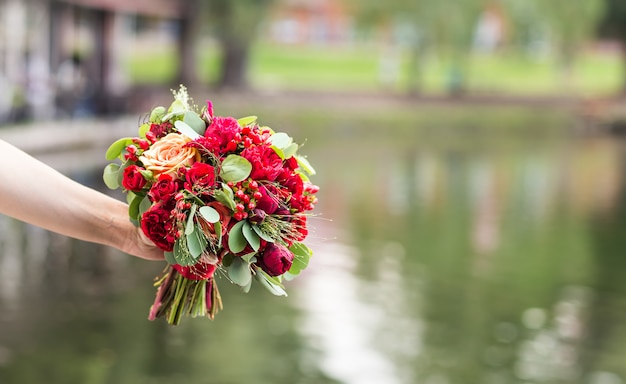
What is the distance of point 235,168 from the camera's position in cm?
234

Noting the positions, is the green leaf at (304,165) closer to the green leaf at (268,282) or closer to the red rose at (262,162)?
the red rose at (262,162)

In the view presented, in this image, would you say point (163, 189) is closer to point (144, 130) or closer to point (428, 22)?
point (144, 130)

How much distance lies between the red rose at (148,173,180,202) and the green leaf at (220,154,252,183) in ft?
0.34

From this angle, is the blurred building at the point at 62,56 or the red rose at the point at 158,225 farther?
the blurred building at the point at 62,56

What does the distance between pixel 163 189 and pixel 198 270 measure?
207mm

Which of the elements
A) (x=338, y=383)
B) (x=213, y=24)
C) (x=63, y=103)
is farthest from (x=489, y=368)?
(x=213, y=24)

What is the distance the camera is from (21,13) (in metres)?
23.4

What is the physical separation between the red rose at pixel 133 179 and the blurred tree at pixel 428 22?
33.9 metres

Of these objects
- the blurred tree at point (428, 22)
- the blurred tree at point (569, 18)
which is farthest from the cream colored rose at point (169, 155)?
the blurred tree at point (569, 18)

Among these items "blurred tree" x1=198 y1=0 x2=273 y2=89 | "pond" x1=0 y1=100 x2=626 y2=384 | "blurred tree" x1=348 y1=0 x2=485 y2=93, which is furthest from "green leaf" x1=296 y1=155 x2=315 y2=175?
"blurred tree" x1=348 y1=0 x2=485 y2=93

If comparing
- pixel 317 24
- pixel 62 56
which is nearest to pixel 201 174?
pixel 62 56

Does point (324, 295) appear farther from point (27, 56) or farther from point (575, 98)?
point (575, 98)

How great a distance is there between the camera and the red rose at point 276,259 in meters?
2.36

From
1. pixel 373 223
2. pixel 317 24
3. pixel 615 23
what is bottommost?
pixel 317 24
